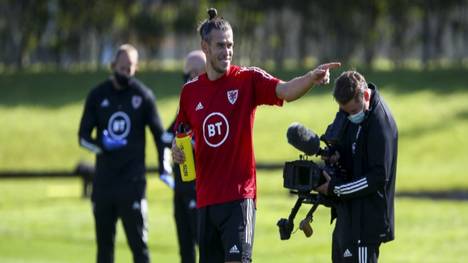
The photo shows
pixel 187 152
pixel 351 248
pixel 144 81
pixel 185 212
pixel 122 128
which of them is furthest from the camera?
pixel 144 81

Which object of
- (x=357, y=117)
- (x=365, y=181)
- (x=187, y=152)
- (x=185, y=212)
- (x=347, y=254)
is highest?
(x=357, y=117)

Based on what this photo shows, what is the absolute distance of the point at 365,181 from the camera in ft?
31.3

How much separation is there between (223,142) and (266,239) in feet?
35.1

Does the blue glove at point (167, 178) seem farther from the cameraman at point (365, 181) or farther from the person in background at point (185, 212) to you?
the cameraman at point (365, 181)

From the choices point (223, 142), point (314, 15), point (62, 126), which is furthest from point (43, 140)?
point (223, 142)

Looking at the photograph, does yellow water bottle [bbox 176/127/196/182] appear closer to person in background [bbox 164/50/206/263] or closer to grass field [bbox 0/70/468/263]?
person in background [bbox 164/50/206/263]

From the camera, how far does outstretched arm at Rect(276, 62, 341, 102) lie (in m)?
8.95

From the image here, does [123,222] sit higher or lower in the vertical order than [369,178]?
lower

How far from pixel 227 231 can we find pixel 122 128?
4.26 m

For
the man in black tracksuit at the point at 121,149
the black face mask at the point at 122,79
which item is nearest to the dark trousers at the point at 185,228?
the man in black tracksuit at the point at 121,149

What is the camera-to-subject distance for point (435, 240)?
64.5 feet

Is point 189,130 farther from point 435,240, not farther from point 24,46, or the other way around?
point 24,46

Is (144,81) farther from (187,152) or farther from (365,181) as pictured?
(365,181)

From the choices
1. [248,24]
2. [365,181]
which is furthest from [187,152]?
[248,24]
